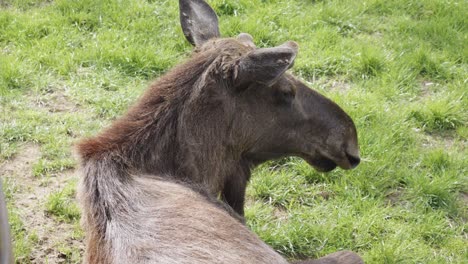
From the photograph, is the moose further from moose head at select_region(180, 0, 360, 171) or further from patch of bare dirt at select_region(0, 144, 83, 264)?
patch of bare dirt at select_region(0, 144, 83, 264)

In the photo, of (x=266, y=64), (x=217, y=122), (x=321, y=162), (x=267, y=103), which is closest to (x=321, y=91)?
(x=321, y=162)

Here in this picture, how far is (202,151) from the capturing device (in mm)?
5074

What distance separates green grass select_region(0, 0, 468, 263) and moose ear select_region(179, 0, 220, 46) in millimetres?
1638

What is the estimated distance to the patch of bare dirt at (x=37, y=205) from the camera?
593 centimetres

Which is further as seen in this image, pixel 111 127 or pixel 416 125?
pixel 416 125

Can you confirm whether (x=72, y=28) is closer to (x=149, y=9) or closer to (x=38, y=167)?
(x=149, y=9)

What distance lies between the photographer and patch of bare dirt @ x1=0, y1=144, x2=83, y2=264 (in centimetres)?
593

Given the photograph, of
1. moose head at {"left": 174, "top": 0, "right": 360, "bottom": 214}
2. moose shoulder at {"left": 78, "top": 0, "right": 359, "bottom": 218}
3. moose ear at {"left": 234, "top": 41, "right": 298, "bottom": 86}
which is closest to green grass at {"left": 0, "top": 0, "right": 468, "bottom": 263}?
moose head at {"left": 174, "top": 0, "right": 360, "bottom": 214}

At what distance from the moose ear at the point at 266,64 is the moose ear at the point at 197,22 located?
0.87m

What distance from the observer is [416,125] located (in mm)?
7715

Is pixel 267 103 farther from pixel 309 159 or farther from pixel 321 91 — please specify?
pixel 321 91

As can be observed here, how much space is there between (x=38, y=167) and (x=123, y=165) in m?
2.17

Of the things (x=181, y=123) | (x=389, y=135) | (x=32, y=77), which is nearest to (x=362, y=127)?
(x=389, y=135)

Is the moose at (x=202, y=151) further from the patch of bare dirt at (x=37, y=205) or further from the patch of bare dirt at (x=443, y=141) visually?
the patch of bare dirt at (x=443, y=141)
